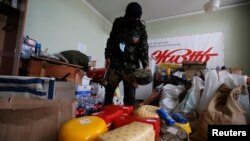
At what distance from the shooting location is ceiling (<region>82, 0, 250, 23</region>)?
8.66ft

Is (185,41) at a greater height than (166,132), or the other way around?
(185,41)

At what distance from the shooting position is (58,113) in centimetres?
66

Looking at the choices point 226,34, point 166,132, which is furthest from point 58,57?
point 226,34

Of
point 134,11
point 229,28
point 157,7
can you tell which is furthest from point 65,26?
point 229,28

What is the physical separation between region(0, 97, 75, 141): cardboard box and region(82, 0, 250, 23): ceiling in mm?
2447

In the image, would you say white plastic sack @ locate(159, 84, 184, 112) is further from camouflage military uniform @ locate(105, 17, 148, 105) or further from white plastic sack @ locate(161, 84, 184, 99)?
camouflage military uniform @ locate(105, 17, 148, 105)

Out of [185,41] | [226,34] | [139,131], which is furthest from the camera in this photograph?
[185,41]

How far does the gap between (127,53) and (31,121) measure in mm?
872

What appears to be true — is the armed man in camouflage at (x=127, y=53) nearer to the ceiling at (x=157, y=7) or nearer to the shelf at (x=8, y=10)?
the shelf at (x=8, y=10)

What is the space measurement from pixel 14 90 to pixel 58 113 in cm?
22

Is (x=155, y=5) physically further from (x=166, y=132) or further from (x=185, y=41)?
(x=166, y=132)

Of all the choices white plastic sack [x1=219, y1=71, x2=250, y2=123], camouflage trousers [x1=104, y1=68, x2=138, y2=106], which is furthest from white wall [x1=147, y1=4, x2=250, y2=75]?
camouflage trousers [x1=104, y1=68, x2=138, y2=106]

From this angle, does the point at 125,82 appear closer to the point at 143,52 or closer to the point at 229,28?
the point at 143,52

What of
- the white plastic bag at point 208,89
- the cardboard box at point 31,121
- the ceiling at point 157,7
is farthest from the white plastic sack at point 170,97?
the ceiling at point 157,7
